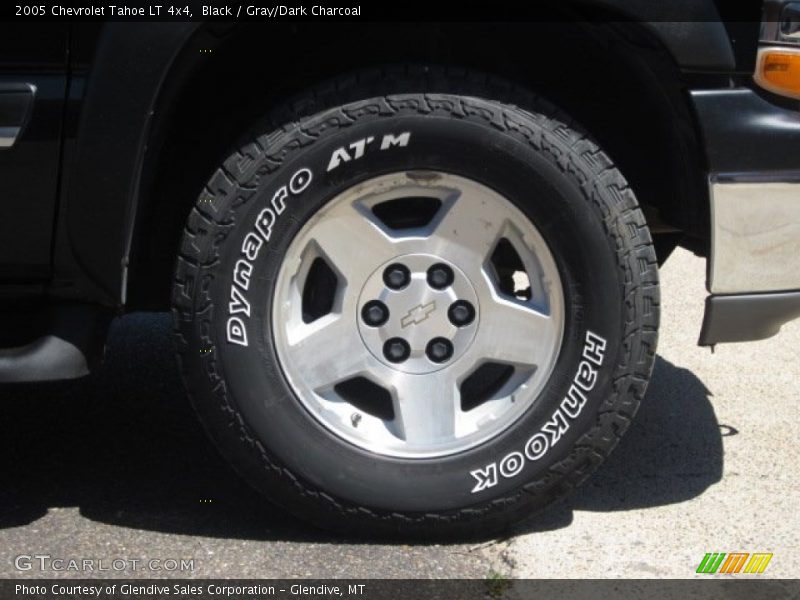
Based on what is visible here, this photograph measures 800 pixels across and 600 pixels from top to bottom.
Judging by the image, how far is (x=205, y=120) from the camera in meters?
3.15

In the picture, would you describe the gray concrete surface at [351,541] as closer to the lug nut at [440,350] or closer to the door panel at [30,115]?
the lug nut at [440,350]

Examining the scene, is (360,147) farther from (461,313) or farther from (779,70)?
(779,70)

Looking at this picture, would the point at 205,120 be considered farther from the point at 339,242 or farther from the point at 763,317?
the point at 763,317

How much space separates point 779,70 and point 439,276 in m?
0.91

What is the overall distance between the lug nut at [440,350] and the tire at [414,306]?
18 millimetres

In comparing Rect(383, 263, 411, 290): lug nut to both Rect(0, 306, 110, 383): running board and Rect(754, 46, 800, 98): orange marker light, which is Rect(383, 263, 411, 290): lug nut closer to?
Rect(0, 306, 110, 383): running board

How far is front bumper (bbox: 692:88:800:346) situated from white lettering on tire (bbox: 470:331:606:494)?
325mm

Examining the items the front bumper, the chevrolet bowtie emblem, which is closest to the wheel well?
the front bumper

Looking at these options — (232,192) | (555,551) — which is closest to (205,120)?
(232,192)

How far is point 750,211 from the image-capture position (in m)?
2.96

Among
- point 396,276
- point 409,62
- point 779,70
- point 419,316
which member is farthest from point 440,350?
point 779,70

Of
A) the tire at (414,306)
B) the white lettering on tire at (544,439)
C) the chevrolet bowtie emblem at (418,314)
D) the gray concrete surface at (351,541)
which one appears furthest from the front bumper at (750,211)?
the chevrolet bowtie emblem at (418,314)

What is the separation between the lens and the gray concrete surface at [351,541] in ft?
10.0

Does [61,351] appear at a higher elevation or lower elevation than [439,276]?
lower
